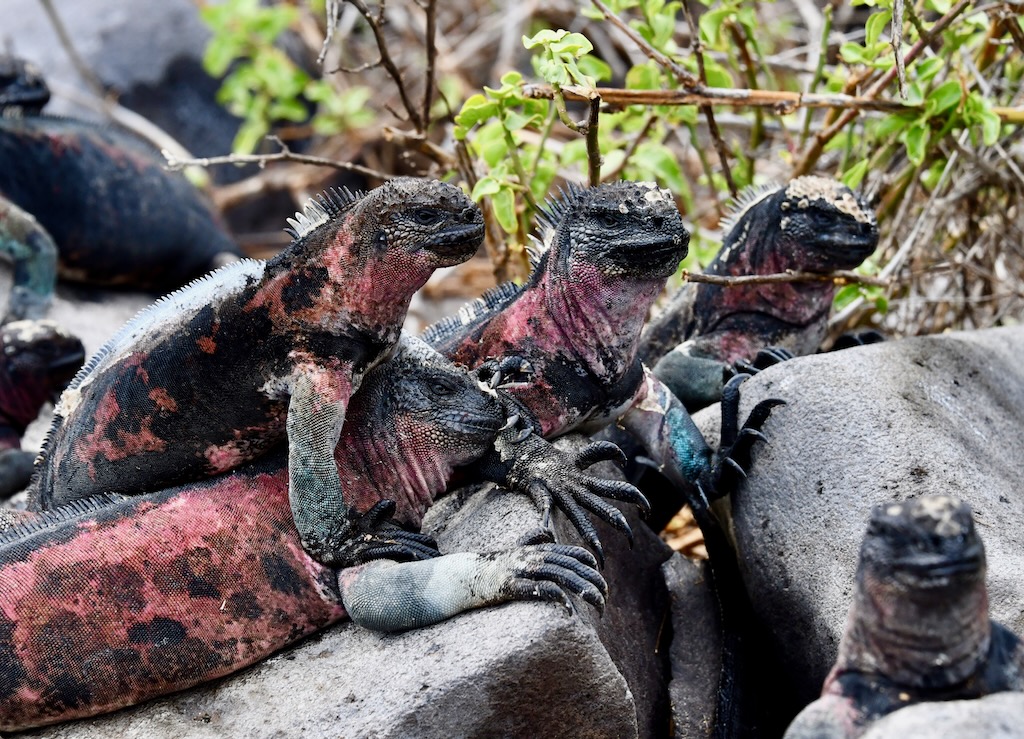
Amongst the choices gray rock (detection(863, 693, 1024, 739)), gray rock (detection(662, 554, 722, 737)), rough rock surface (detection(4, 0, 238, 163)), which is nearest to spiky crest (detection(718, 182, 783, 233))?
gray rock (detection(662, 554, 722, 737))

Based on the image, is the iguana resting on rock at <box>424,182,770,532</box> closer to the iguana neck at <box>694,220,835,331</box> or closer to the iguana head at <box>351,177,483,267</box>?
the iguana head at <box>351,177,483,267</box>

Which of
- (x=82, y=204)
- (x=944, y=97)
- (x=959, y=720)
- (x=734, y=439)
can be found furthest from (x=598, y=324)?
(x=82, y=204)

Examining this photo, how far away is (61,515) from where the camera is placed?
10.3 ft

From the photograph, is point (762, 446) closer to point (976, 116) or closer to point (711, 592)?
point (711, 592)

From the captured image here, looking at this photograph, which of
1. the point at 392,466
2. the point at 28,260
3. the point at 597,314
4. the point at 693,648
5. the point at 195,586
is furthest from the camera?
the point at 28,260

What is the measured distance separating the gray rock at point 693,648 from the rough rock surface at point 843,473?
212 millimetres

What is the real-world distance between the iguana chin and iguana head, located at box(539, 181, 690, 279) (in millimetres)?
532

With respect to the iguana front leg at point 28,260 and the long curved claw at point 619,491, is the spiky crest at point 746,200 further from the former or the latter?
the iguana front leg at point 28,260

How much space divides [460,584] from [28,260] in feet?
12.7

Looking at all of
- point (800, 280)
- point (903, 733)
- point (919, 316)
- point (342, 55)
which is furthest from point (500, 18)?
point (903, 733)

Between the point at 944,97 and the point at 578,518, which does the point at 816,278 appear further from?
the point at 578,518

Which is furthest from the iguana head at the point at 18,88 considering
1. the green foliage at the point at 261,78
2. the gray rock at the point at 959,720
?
the gray rock at the point at 959,720

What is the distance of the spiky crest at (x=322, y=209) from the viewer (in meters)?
3.12

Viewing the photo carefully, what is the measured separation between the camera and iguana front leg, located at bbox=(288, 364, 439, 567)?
2939mm
